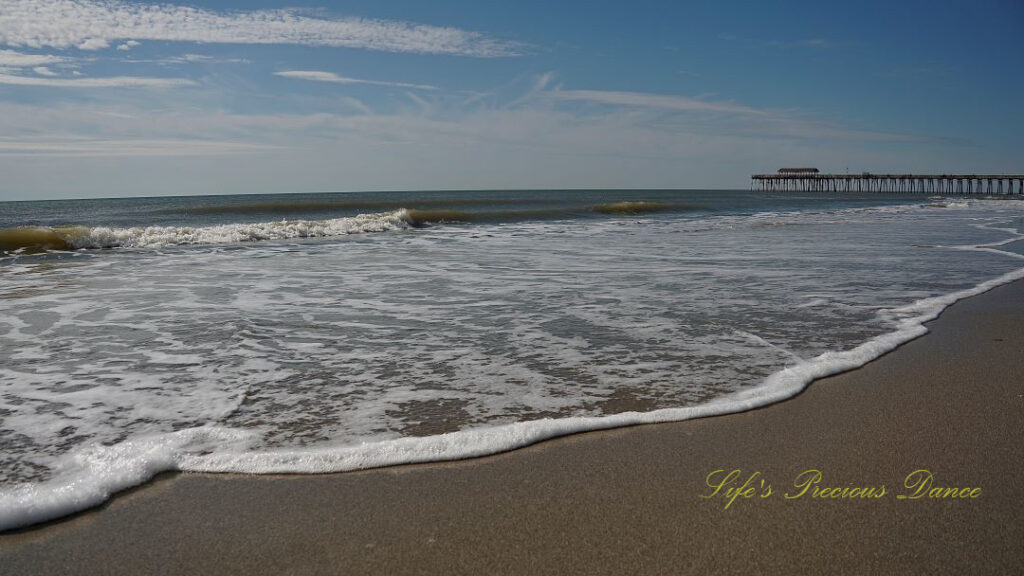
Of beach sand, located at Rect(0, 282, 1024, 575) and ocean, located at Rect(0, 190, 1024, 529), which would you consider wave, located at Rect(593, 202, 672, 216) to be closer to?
ocean, located at Rect(0, 190, 1024, 529)

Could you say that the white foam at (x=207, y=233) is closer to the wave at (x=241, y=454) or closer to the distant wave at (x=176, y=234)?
the distant wave at (x=176, y=234)

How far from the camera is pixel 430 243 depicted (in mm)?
16719

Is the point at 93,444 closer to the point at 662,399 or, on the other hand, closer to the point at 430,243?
→ the point at 662,399

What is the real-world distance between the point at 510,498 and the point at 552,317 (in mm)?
3762

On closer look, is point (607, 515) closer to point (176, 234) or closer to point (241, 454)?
point (241, 454)

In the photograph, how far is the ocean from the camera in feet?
10.8

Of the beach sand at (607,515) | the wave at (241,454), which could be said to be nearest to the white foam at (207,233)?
the wave at (241,454)

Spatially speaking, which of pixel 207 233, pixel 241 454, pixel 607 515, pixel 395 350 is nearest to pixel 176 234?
pixel 207 233

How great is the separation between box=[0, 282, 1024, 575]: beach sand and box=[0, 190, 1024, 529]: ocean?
8.8 inches

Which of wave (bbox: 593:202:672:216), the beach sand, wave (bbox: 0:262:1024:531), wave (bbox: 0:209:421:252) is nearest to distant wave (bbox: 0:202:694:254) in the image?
wave (bbox: 0:209:421:252)

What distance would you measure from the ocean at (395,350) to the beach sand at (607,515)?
224 millimetres

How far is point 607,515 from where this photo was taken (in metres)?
2.55

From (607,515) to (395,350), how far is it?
2.97 m

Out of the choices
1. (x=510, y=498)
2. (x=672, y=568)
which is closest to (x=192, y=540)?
(x=510, y=498)
